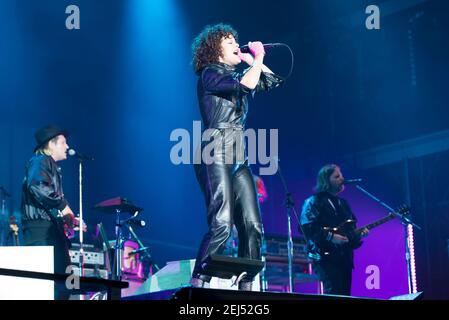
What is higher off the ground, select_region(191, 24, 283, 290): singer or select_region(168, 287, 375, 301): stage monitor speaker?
select_region(191, 24, 283, 290): singer

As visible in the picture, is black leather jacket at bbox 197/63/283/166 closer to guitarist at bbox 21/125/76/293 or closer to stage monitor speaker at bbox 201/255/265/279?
stage monitor speaker at bbox 201/255/265/279

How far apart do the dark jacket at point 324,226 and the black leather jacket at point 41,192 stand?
2.86m

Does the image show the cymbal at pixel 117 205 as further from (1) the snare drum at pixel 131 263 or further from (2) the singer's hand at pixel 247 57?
(2) the singer's hand at pixel 247 57

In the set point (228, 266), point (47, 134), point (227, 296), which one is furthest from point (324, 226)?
point (227, 296)

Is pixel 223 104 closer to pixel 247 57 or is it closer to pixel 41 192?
pixel 247 57

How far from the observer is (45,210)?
7.45 metres

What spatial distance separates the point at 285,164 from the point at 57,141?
5843 millimetres

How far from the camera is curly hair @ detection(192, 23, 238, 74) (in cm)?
636

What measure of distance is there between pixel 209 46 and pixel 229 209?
1.38m

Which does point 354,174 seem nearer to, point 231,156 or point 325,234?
point 325,234

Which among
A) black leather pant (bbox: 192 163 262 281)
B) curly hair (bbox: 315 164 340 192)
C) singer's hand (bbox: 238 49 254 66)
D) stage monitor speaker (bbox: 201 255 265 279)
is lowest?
stage monitor speaker (bbox: 201 255 265 279)

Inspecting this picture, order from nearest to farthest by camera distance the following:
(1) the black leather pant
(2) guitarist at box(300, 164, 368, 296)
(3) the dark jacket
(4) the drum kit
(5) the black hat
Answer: (1) the black leather pant
(5) the black hat
(2) guitarist at box(300, 164, 368, 296)
(3) the dark jacket
(4) the drum kit

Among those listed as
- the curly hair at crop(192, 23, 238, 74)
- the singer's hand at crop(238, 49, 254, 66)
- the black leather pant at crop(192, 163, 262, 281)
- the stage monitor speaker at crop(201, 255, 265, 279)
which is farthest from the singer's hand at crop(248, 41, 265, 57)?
the stage monitor speaker at crop(201, 255, 265, 279)

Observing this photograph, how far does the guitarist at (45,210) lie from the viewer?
7367mm
